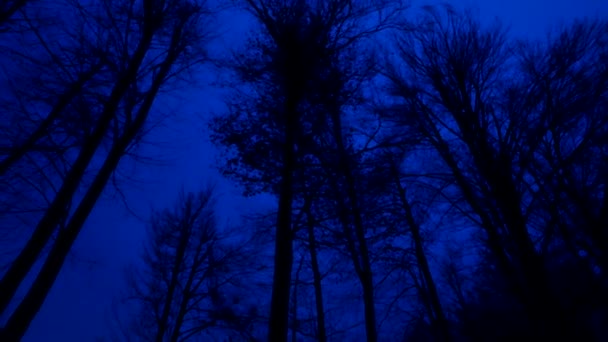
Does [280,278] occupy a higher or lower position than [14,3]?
lower

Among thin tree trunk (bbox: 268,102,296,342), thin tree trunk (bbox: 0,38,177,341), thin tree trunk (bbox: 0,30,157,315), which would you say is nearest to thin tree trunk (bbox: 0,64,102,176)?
thin tree trunk (bbox: 0,30,157,315)

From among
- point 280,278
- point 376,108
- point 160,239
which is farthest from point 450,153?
point 160,239

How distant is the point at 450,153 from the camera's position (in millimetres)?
8461

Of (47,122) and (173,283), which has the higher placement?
(47,122)

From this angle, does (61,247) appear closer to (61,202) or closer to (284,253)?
(61,202)

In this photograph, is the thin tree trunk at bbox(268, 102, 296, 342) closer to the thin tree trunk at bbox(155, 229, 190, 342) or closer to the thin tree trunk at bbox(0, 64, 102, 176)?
→ the thin tree trunk at bbox(0, 64, 102, 176)

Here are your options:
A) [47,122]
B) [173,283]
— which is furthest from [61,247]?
[173,283]

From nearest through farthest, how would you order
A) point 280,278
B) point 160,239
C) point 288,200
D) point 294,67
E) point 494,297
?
point 280,278 < point 288,200 < point 294,67 < point 160,239 < point 494,297

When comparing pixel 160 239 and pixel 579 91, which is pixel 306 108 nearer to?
pixel 579 91

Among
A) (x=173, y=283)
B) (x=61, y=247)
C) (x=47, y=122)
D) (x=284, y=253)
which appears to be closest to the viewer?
(x=61, y=247)

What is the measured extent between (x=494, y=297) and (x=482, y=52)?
28019mm

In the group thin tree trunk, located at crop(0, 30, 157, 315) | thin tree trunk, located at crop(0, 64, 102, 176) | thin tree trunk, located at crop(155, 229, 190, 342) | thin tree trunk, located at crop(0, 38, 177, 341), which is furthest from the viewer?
thin tree trunk, located at crop(155, 229, 190, 342)

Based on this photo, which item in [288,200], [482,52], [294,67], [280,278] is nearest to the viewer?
[280,278]

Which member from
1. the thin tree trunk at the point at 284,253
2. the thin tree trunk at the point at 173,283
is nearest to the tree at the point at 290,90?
the thin tree trunk at the point at 284,253
